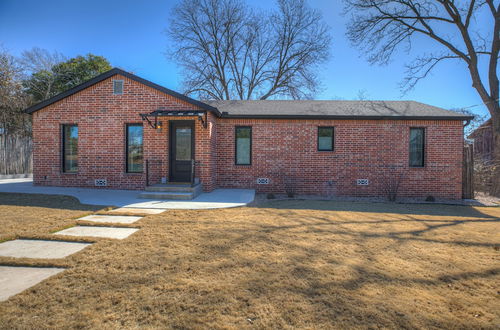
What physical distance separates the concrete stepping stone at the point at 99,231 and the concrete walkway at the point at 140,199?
1820mm

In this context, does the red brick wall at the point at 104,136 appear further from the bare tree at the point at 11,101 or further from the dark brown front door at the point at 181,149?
the bare tree at the point at 11,101

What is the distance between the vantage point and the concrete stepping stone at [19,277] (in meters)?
2.33

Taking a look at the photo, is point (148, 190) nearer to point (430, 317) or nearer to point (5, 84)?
point (430, 317)

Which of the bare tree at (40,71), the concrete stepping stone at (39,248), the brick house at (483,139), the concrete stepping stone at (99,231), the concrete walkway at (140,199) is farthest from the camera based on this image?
the bare tree at (40,71)

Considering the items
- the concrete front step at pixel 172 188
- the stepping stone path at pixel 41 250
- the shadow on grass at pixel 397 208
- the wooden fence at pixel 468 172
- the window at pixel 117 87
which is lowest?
the shadow on grass at pixel 397 208

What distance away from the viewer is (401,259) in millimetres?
3289

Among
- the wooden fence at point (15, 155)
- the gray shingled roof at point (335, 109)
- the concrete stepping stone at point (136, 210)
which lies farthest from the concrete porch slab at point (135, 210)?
the wooden fence at point (15, 155)

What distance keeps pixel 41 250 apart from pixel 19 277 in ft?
2.80

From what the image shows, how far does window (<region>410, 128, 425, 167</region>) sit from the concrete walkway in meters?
6.34

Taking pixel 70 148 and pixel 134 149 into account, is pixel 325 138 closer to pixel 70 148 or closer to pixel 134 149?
pixel 134 149

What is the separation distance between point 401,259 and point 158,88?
8365mm

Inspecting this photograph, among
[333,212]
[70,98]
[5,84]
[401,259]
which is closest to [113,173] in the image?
[70,98]

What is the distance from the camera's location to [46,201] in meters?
6.75

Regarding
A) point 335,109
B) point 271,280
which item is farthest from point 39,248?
point 335,109
